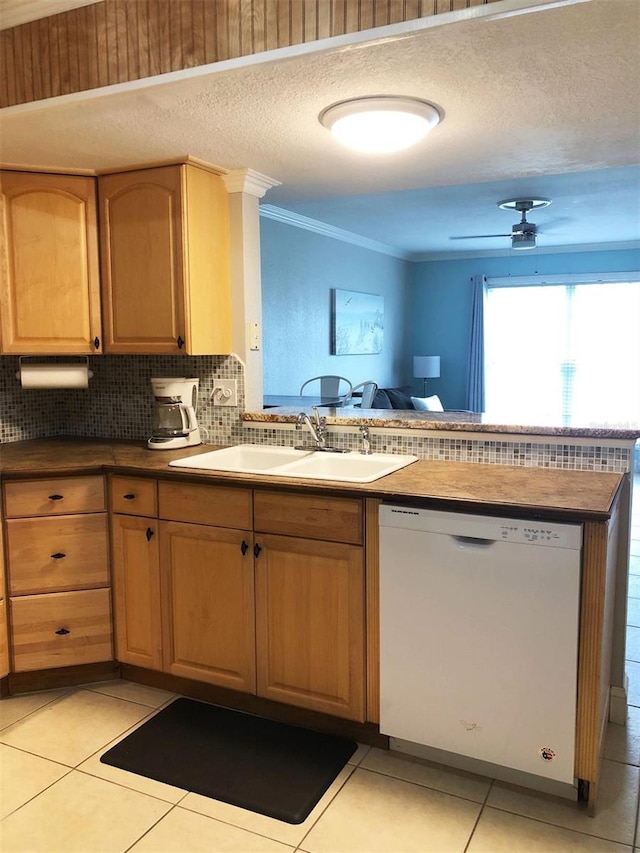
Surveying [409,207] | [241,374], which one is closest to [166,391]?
[241,374]

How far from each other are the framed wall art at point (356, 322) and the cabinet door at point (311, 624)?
3.79 metres

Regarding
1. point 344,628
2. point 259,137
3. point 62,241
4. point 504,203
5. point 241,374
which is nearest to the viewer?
point 344,628

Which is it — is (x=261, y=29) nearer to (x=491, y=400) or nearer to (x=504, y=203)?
(x=504, y=203)

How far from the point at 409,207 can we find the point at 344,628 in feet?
12.5

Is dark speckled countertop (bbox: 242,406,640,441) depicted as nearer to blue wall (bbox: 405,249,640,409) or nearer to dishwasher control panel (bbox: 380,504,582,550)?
dishwasher control panel (bbox: 380,504,582,550)

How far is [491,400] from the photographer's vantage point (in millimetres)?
7875

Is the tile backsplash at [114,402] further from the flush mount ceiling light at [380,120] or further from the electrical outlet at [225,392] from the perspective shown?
the flush mount ceiling light at [380,120]

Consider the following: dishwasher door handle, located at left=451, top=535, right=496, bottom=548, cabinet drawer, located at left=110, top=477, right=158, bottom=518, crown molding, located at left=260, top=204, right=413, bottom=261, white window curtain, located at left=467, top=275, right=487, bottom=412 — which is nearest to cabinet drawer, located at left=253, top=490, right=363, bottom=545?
dishwasher door handle, located at left=451, top=535, right=496, bottom=548

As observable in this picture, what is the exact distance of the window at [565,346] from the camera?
7191mm

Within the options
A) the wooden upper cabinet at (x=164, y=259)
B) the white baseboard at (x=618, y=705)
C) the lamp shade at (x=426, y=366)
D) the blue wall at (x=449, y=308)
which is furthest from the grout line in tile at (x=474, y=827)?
the blue wall at (x=449, y=308)

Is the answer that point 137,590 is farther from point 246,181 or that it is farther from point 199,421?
point 246,181

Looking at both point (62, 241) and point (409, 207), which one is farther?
point (409, 207)

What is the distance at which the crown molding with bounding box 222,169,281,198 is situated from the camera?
293cm

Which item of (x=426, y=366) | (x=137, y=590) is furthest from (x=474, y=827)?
(x=426, y=366)
